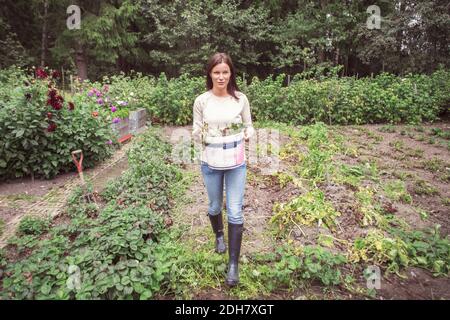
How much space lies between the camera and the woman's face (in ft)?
8.26

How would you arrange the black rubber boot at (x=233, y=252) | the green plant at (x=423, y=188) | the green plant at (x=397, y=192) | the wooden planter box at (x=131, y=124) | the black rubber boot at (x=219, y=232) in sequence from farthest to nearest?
the wooden planter box at (x=131, y=124) < the green plant at (x=423, y=188) < the green plant at (x=397, y=192) < the black rubber boot at (x=219, y=232) < the black rubber boot at (x=233, y=252)

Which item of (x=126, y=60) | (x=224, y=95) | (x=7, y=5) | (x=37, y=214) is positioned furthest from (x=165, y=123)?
(x=7, y=5)

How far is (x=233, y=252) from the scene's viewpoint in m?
2.71

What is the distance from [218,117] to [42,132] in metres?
3.43

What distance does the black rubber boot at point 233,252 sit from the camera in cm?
263

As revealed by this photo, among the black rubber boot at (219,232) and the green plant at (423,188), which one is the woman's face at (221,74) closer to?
the black rubber boot at (219,232)

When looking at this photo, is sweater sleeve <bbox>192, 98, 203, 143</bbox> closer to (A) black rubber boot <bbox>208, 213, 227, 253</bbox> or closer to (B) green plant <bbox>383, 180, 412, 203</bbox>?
(A) black rubber boot <bbox>208, 213, 227, 253</bbox>

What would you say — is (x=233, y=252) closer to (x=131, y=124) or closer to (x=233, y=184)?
(x=233, y=184)

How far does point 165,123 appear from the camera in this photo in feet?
29.5

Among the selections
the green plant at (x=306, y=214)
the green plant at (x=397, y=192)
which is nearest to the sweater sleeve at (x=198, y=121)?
the green plant at (x=306, y=214)

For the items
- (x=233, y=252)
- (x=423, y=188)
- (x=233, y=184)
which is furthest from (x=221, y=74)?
(x=423, y=188)

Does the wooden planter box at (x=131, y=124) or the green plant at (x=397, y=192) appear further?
the wooden planter box at (x=131, y=124)
